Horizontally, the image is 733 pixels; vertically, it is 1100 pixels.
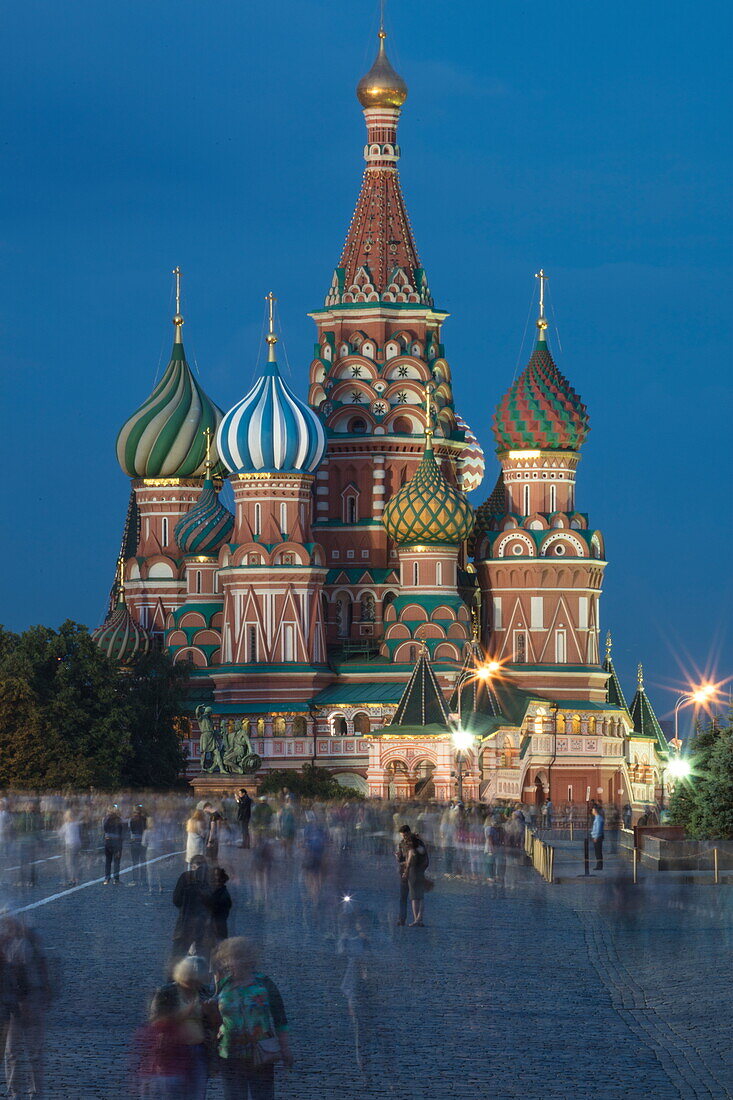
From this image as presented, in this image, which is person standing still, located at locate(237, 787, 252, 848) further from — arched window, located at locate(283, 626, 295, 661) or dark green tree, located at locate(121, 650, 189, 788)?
arched window, located at locate(283, 626, 295, 661)

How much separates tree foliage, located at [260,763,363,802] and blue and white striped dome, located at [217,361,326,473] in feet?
35.9

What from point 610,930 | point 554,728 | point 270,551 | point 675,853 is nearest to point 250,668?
point 270,551

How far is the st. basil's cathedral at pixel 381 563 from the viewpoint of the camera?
266 ft

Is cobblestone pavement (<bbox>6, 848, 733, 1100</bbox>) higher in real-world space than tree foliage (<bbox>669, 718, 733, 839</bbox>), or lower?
lower

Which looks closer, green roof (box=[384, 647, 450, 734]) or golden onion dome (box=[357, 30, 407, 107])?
green roof (box=[384, 647, 450, 734])

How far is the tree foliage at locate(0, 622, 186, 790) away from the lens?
64562 millimetres

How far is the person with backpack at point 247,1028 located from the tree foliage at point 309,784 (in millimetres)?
57452

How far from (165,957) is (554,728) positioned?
5910cm

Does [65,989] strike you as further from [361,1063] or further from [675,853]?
→ [675,853]

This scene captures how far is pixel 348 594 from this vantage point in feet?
286

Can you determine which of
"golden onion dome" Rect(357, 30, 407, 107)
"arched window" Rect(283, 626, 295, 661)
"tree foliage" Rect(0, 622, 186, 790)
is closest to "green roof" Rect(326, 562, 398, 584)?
"arched window" Rect(283, 626, 295, 661)

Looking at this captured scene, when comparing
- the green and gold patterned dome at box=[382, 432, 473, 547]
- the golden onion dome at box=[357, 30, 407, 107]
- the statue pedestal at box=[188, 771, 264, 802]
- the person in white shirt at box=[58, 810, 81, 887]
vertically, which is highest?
the golden onion dome at box=[357, 30, 407, 107]

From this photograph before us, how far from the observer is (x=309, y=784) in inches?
2963

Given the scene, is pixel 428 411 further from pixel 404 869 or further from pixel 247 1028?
pixel 247 1028
